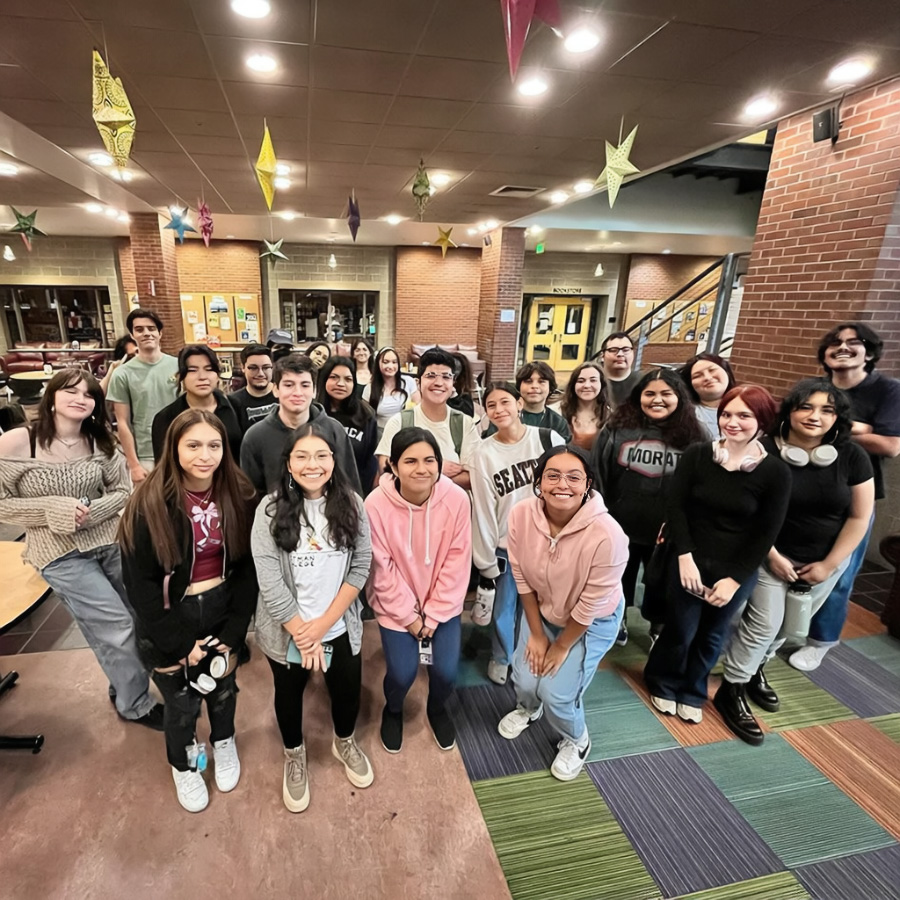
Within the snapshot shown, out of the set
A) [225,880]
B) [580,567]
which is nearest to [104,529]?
[225,880]

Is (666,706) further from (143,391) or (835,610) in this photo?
(143,391)

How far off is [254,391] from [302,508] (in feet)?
4.81

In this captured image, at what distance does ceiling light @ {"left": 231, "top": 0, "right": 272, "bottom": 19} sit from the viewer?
8.02 feet

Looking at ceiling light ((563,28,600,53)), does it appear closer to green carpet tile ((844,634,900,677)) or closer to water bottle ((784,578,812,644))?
water bottle ((784,578,812,644))

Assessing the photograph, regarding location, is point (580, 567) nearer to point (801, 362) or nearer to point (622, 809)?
point (622, 809)

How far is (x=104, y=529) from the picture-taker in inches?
77.6

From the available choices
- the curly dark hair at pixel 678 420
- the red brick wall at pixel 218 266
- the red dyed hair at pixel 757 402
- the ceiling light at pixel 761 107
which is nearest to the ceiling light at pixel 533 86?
the ceiling light at pixel 761 107

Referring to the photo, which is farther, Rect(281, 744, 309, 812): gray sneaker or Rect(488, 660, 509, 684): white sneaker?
Rect(488, 660, 509, 684): white sneaker

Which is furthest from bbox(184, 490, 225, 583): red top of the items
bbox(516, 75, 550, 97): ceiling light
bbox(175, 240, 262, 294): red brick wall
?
bbox(175, 240, 262, 294): red brick wall

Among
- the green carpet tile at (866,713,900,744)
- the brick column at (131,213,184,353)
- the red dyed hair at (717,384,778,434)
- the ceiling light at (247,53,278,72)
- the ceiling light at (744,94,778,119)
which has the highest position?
the ceiling light at (744,94,778,119)

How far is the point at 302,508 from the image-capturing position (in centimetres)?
175

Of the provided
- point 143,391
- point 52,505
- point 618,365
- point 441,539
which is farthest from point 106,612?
point 618,365

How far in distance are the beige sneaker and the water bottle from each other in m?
2.01

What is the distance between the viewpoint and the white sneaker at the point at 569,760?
1.95m
